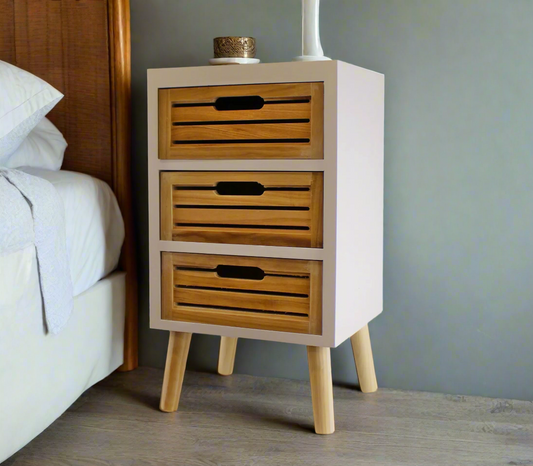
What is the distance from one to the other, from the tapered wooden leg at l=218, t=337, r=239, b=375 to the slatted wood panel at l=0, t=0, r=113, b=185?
53 centimetres

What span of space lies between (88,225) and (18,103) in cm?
31

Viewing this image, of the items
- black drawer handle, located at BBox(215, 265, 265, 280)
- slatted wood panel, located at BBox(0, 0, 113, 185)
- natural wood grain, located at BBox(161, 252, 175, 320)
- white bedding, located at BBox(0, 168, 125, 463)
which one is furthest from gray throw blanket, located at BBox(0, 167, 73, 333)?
slatted wood panel, located at BBox(0, 0, 113, 185)

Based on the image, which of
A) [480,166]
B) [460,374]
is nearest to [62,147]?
[480,166]

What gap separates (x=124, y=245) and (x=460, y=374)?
92 cm

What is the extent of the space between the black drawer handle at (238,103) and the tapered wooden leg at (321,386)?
53cm

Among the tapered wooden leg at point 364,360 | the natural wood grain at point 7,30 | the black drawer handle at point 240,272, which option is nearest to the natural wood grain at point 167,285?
the black drawer handle at point 240,272

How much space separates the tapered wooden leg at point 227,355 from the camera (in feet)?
5.54

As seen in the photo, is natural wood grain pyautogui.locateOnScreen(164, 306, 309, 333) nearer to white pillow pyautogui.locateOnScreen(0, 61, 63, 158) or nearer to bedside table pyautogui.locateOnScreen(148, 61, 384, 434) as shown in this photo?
bedside table pyautogui.locateOnScreen(148, 61, 384, 434)

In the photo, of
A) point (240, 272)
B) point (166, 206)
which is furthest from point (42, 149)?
point (240, 272)

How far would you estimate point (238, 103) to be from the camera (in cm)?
139

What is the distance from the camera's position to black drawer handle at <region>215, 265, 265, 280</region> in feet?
4.52

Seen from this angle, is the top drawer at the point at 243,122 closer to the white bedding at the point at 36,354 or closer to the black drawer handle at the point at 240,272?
the black drawer handle at the point at 240,272

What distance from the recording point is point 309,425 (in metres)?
1.41

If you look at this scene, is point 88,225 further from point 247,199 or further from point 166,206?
point 247,199
